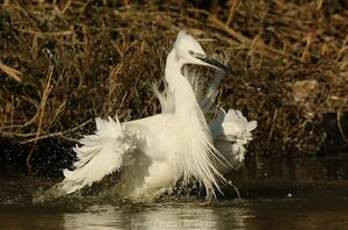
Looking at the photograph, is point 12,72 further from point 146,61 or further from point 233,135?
point 233,135

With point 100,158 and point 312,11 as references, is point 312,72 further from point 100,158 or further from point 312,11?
point 100,158

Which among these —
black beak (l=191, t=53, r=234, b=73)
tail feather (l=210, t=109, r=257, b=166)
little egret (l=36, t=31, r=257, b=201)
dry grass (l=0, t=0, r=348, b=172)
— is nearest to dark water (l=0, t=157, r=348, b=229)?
little egret (l=36, t=31, r=257, b=201)

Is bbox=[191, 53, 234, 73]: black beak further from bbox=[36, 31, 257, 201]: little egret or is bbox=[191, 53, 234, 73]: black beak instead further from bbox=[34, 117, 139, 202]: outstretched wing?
bbox=[34, 117, 139, 202]: outstretched wing

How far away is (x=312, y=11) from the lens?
1356 cm

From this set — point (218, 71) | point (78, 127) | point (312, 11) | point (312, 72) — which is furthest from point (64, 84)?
point (312, 11)

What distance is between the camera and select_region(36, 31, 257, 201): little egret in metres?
8.32

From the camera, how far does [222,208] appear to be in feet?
26.9

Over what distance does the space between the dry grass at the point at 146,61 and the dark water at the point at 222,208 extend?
93cm

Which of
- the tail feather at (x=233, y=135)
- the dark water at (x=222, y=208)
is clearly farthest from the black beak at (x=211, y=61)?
the dark water at (x=222, y=208)

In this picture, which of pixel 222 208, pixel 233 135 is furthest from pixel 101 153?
pixel 233 135

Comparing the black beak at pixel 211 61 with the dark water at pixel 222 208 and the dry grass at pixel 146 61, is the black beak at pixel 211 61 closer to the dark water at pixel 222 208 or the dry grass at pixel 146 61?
the dark water at pixel 222 208

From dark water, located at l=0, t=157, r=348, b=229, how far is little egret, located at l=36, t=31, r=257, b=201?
19 cm

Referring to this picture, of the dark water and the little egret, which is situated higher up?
the little egret

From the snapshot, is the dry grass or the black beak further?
the dry grass
